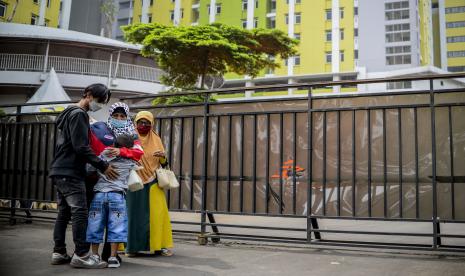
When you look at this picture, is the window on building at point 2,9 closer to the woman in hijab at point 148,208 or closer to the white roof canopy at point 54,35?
the white roof canopy at point 54,35

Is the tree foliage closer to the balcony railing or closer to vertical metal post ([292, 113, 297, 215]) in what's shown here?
the balcony railing

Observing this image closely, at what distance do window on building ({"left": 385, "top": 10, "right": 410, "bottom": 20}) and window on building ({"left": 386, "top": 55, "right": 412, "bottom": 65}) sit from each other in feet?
17.8

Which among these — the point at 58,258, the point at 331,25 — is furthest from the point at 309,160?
the point at 331,25

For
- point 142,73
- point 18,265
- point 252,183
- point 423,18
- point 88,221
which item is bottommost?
point 18,265

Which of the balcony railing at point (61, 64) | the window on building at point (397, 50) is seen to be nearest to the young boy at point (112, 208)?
the balcony railing at point (61, 64)

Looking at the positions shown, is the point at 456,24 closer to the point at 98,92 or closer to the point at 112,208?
the point at 98,92

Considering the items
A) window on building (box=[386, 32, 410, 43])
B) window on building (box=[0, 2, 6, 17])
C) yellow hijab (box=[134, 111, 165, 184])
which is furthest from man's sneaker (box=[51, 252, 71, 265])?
window on building (box=[386, 32, 410, 43])

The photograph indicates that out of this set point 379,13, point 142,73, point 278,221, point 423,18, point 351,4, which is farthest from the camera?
point 423,18

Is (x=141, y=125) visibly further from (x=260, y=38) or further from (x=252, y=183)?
(x=260, y=38)

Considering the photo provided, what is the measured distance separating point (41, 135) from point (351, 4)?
170ft

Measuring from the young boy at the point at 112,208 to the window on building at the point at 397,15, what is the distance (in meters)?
68.6

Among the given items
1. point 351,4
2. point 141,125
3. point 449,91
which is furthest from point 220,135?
point 351,4

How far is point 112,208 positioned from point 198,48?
23.9m

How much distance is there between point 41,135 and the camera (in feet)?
26.7
